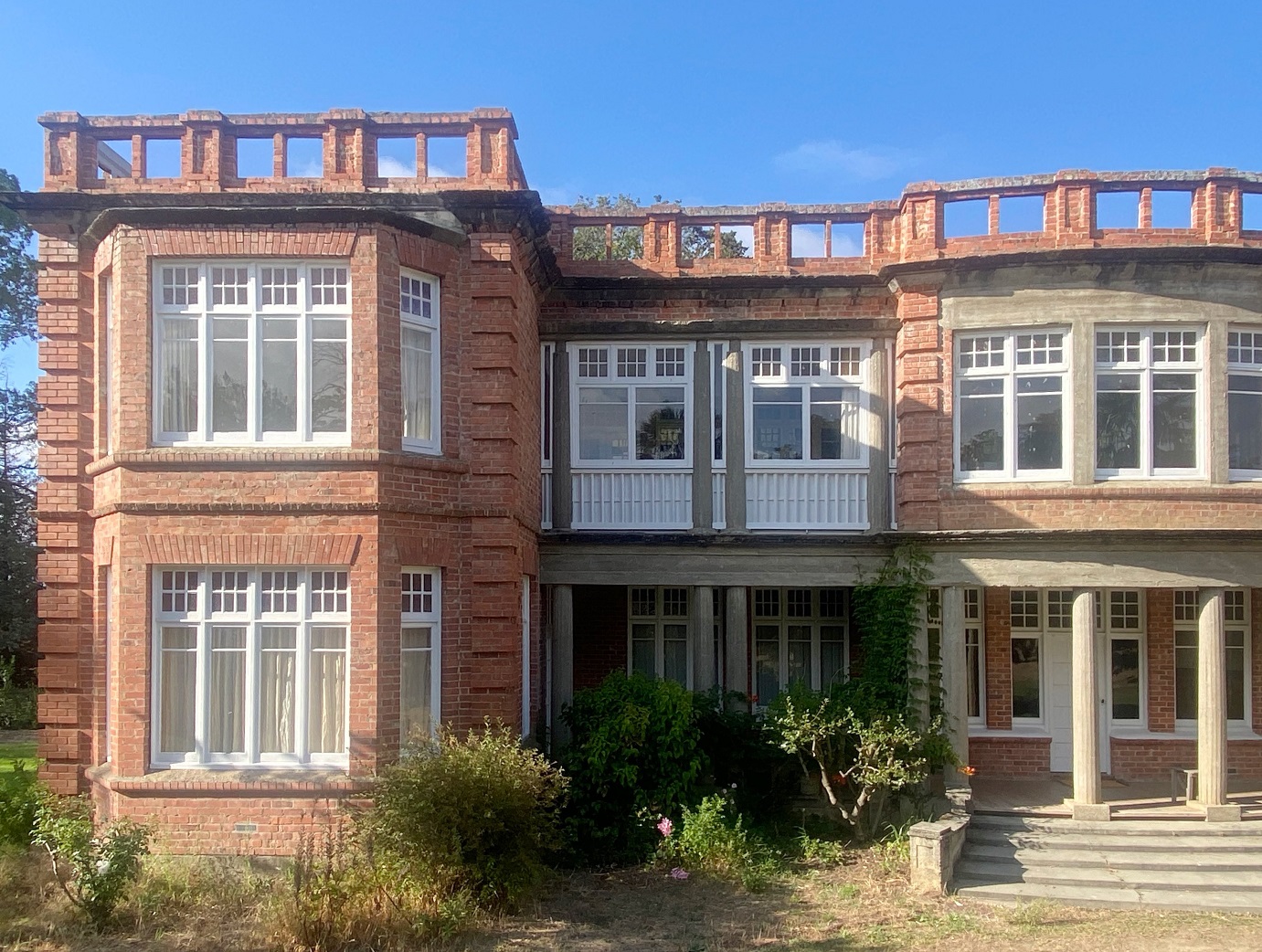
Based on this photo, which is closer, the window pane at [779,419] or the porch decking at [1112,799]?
the porch decking at [1112,799]

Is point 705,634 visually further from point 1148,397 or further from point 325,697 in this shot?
point 1148,397

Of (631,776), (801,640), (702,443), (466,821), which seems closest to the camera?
(466,821)

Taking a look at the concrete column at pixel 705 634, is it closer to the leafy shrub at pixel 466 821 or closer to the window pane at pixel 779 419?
the window pane at pixel 779 419

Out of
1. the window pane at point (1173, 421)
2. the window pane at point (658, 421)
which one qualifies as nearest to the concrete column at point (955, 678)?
the window pane at point (1173, 421)

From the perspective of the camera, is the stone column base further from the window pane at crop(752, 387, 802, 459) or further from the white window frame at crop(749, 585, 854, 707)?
the window pane at crop(752, 387, 802, 459)

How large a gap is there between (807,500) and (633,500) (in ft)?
7.53

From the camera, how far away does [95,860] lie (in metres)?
8.45

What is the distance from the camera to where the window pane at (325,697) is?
9836 millimetres

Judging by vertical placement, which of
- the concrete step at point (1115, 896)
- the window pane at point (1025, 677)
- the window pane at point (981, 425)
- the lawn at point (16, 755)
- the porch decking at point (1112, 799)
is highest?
the window pane at point (981, 425)

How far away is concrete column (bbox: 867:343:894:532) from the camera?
41.4 ft

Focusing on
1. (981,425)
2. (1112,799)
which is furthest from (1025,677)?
(981,425)

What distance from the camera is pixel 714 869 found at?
10.2m

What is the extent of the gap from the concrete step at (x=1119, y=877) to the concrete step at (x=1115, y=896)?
5cm

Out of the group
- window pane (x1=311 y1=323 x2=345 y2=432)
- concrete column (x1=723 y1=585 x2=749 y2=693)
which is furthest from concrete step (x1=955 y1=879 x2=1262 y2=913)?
window pane (x1=311 y1=323 x2=345 y2=432)
